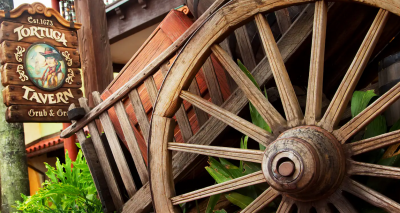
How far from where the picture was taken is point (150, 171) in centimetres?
220

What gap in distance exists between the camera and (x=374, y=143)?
1.67 metres

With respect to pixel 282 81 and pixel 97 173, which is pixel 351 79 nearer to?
pixel 282 81

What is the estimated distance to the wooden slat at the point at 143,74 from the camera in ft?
7.52

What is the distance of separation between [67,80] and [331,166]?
2744 millimetres

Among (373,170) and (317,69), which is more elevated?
(317,69)

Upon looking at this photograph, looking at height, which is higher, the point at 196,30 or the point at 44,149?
the point at 44,149

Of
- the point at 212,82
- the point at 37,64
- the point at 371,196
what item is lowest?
the point at 371,196

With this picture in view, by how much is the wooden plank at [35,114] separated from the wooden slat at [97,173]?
90cm

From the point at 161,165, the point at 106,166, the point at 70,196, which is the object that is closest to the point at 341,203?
the point at 161,165

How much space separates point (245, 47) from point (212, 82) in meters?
0.26

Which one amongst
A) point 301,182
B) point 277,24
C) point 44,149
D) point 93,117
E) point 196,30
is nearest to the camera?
point 301,182

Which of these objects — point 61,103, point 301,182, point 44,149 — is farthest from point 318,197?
point 44,149

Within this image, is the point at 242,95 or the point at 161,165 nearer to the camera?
the point at 161,165

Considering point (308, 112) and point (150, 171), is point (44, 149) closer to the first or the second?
point (150, 171)
